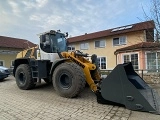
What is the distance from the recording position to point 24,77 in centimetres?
861

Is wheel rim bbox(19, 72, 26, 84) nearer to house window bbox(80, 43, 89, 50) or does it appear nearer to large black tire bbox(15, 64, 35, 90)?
large black tire bbox(15, 64, 35, 90)

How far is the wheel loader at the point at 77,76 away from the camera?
493 centimetres

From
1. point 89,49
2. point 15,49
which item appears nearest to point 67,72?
point 89,49

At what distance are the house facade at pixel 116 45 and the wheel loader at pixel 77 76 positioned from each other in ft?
38.4

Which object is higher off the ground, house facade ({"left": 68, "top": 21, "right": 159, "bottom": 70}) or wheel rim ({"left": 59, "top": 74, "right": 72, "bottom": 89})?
house facade ({"left": 68, "top": 21, "right": 159, "bottom": 70})

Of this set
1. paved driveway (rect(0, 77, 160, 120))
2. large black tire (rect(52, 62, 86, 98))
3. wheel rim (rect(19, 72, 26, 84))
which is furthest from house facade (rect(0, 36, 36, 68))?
paved driveway (rect(0, 77, 160, 120))

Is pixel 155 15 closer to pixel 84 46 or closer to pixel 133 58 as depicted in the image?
pixel 133 58

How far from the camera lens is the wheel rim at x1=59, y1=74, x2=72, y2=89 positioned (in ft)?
21.6

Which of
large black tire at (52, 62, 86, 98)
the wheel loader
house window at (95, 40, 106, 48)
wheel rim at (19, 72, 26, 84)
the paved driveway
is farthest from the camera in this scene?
house window at (95, 40, 106, 48)

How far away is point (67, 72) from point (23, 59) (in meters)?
3.61

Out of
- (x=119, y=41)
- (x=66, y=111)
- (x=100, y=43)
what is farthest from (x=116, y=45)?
(x=66, y=111)

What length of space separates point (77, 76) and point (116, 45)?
58.6 ft

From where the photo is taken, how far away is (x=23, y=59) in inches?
355

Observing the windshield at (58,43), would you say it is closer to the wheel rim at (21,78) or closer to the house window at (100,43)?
the wheel rim at (21,78)
